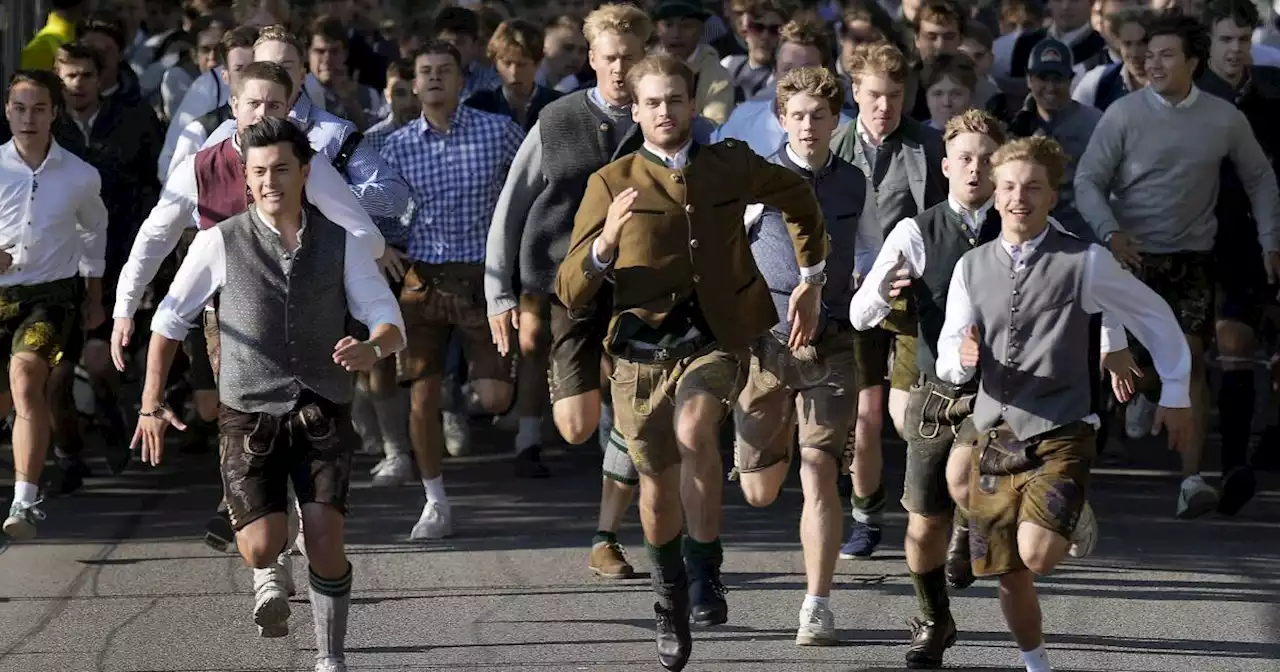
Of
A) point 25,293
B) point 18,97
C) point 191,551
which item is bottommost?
point 191,551

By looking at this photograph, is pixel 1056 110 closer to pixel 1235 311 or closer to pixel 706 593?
pixel 1235 311

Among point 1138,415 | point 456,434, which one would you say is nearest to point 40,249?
point 456,434

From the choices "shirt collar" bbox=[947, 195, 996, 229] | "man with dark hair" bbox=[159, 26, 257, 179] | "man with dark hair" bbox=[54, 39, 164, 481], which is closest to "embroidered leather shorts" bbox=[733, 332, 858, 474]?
"shirt collar" bbox=[947, 195, 996, 229]

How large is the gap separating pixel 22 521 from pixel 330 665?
10.0ft

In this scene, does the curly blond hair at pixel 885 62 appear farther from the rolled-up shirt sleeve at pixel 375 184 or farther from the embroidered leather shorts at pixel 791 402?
the rolled-up shirt sleeve at pixel 375 184

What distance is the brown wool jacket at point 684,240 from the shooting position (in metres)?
7.98

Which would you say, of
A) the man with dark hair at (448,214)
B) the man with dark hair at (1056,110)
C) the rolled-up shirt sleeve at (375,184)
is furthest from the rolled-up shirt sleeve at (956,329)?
the man with dark hair at (1056,110)

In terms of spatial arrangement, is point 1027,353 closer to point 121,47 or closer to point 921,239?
point 921,239

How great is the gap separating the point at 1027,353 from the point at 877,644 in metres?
1.43

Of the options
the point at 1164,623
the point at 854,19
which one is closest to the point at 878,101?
the point at 1164,623

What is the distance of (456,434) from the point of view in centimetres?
1329

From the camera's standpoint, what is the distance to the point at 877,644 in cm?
854

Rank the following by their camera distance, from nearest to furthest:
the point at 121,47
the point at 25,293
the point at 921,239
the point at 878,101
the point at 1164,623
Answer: the point at 921,239 → the point at 1164,623 → the point at 878,101 → the point at 25,293 → the point at 121,47

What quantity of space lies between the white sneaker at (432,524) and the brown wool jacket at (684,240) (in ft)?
9.04
